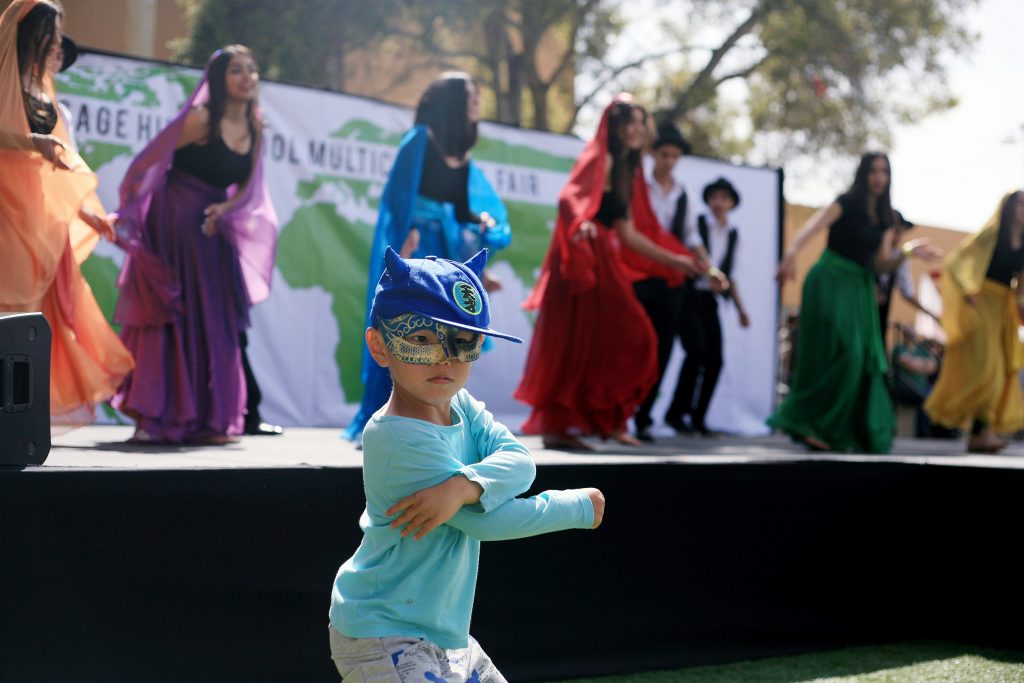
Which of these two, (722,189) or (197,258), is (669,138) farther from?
(197,258)

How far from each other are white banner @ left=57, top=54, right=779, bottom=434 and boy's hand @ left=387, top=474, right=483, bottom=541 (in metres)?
5.33

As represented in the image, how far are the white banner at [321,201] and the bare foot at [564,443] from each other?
2466 millimetres

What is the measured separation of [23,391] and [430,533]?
1231mm

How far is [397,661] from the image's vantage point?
199cm

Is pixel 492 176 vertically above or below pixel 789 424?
above

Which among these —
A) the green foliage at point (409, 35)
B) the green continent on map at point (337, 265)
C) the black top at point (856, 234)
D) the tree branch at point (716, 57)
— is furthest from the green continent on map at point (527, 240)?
the tree branch at point (716, 57)

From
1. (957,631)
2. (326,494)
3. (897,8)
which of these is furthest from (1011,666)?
(897,8)

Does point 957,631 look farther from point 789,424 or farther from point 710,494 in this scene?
point 789,424

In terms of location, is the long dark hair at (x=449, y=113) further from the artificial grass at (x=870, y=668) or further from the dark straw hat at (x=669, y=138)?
the dark straw hat at (x=669, y=138)

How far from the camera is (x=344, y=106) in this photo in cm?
784

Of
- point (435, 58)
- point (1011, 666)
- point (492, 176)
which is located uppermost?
point (435, 58)

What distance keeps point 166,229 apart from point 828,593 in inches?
121

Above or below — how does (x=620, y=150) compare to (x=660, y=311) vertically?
above

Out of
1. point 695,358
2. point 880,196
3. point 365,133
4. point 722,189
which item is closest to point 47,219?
point 365,133
